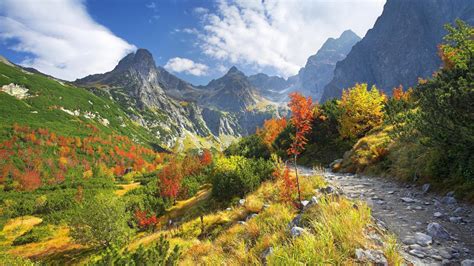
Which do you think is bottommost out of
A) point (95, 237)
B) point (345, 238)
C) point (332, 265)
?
point (95, 237)

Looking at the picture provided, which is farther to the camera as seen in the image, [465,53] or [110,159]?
[110,159]

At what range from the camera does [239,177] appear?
884 inches

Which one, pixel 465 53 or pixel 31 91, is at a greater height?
pixel 31 91

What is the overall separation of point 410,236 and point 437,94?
529cm

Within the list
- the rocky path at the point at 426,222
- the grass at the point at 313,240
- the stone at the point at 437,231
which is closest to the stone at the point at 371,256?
the grass at the point at 313,240

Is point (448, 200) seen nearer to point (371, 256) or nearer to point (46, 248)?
point (371, 256)

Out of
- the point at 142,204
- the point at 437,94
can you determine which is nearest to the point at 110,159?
the point at 142,204

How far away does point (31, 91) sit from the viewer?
592 feet

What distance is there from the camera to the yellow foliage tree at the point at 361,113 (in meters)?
30.8

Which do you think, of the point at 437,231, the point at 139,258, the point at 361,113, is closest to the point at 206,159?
the point at 361,113

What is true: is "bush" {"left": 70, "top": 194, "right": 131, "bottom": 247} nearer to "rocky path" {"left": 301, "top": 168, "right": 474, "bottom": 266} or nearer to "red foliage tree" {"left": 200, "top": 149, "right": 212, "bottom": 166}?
"rocky path" {"left": 301, "top": 168, "right": 474, "bottom": 266}

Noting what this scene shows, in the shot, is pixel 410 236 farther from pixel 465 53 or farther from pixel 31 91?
pixel 31 91

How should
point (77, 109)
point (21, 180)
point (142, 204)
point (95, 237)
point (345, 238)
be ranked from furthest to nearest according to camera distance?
point (77, 109)
point (21, 180)
point (142, 204)
point (95, 237)
point (345, 238)

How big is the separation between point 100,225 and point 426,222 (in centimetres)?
2678
